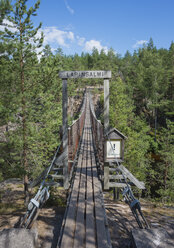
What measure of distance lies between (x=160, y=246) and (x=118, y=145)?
7.12 ft

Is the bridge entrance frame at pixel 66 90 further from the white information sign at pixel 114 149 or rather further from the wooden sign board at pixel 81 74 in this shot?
the white information sign at pixel 114 149

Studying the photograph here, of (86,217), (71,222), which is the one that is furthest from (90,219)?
(71,222)

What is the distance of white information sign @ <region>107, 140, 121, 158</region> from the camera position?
13.5ft

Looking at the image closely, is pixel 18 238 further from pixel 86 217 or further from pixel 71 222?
pixel 86 217

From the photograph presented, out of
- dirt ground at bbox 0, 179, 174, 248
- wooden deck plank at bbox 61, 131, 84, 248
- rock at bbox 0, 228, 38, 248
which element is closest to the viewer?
rock at bbox 0, 228, 38, 248

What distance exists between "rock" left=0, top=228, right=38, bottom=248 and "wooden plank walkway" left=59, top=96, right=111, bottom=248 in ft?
1.36

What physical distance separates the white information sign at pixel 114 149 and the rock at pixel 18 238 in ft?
7.37

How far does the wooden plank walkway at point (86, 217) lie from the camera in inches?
99.8

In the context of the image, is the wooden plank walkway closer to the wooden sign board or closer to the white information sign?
the white information sign

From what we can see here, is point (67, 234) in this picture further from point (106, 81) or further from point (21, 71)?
point (21, 71)

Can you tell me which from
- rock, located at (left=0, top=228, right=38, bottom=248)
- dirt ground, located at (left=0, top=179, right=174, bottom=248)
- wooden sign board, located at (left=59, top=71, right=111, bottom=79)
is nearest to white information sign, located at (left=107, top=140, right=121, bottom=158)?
dirt ground, located at (left=0, top=179, right=174, bottom=248)

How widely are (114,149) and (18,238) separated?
8.43 feet

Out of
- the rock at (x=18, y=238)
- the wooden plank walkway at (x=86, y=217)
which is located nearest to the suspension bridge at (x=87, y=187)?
the wooden plank walkway at (x=86, y=217)

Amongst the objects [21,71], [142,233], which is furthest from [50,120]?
[142,233]
